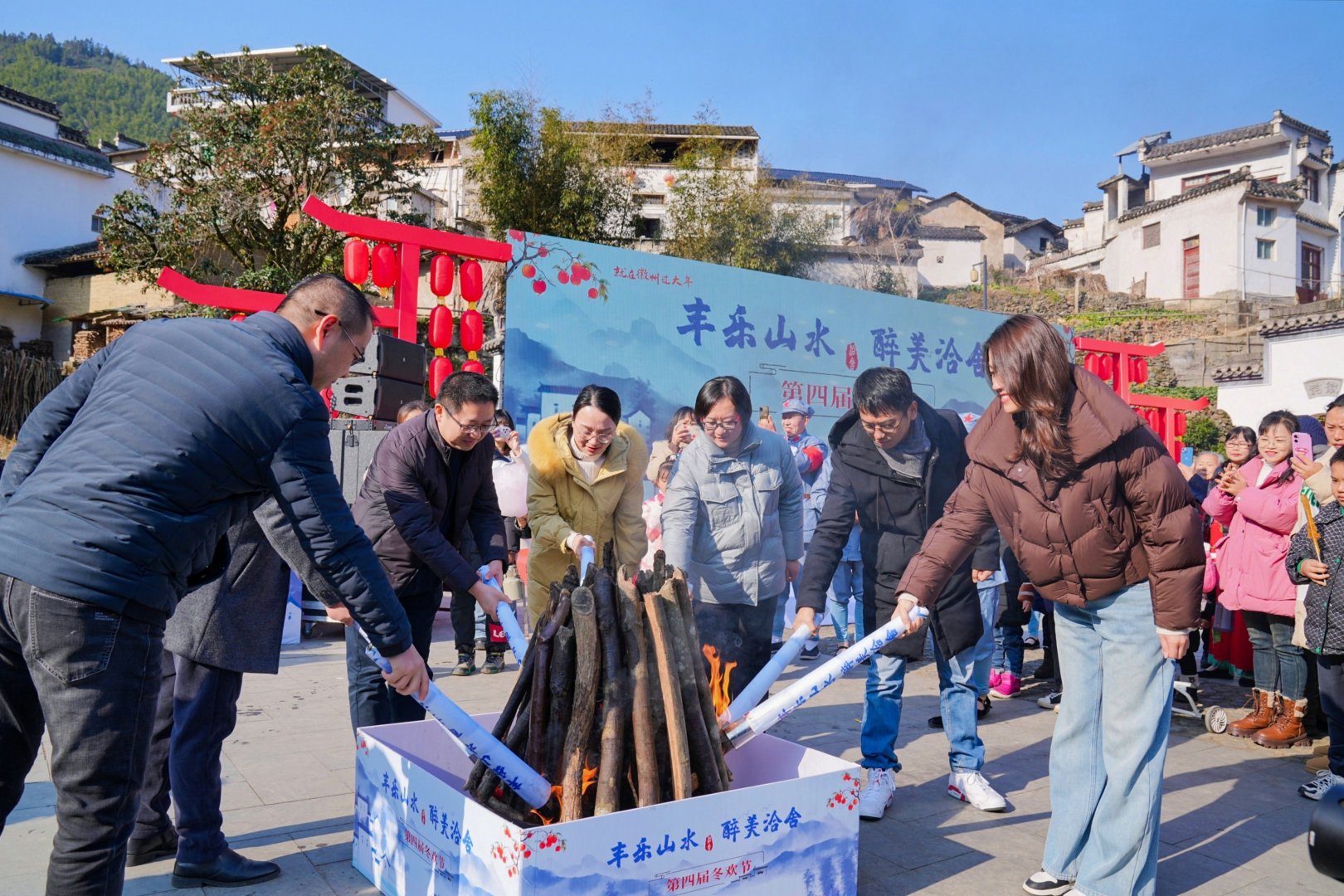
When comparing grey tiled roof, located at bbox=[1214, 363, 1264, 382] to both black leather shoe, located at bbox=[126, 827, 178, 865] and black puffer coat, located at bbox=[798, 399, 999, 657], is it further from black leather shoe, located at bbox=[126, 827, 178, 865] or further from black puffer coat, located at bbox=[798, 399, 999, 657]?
black leather shoe, located at bbox=[126, 827, 178, 865]

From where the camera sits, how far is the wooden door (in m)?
38.3

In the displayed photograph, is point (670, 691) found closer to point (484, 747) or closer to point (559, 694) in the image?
point (559, 694)

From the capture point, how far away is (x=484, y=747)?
9.21 ft

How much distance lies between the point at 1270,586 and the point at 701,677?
14.9ft

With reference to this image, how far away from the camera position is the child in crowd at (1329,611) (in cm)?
477

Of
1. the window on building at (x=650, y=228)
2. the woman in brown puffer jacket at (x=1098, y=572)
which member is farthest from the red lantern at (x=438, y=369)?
the window on building at (x=650, y=228)

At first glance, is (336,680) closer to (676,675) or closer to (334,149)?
(676,675)

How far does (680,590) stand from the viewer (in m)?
3.31

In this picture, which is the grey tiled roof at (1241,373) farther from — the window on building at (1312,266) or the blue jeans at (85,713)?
the blue jeans at (85,713)

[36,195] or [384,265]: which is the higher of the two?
[36,195]

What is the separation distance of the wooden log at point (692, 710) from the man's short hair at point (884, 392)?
4.97ft

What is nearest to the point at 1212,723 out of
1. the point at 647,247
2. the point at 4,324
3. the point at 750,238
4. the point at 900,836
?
the point at 900,836

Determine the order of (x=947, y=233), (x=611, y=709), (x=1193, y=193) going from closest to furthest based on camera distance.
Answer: (x=611, y=709), (x=1193, y=193), (x=947, y=233)

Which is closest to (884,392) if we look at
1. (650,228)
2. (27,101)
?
(650,228)
